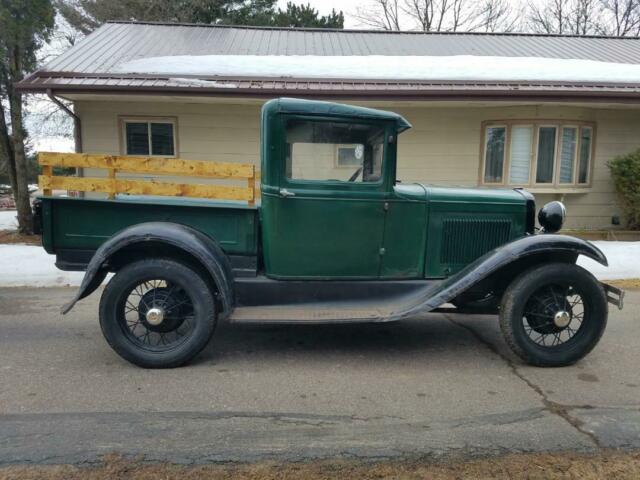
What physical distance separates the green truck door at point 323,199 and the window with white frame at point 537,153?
6760mm

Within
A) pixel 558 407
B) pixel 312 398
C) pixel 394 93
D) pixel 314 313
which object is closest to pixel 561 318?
pixel 558 407

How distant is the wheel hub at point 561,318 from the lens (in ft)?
11.7

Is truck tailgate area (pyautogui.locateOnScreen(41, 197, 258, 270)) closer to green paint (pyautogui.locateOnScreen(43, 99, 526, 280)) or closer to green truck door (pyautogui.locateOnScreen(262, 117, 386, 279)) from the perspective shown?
green paint (pyautogui.locateOnScreen(43, 99, 526, 280))

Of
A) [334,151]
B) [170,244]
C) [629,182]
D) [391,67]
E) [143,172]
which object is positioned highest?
[391,67]

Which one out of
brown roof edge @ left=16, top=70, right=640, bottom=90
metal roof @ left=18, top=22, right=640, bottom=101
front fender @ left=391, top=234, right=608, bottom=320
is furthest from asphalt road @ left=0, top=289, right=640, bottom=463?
brown roof edge @ left=16, top=70, right=640, bottom=90

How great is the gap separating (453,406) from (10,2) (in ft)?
36.1

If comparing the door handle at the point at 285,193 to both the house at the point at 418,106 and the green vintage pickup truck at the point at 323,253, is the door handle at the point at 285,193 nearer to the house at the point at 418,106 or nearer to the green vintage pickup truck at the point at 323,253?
the green vintage pickup truck at the point at 323,253

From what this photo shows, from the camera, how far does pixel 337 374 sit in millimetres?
3445

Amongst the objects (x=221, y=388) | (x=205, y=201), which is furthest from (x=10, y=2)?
(x=221, y=388)

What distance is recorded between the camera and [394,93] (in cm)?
854

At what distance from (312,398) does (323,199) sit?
4.90ft

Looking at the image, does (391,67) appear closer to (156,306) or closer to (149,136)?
(149,136)

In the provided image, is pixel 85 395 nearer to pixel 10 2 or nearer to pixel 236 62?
pixel 236 62

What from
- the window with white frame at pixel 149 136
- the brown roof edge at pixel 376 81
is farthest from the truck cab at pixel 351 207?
the window with white frame at pixel 149 136
